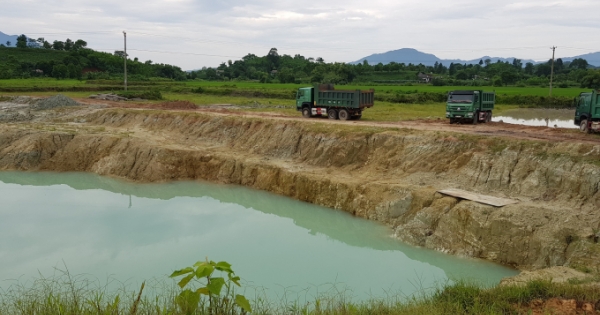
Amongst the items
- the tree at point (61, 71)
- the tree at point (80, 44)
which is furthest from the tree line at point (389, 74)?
the tree at point (80, 44)

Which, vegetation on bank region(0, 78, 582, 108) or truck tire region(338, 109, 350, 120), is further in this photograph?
vegetation on bank region(0, 78, 582, 108)

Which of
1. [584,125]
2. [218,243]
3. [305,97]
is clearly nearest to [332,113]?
[305,97]

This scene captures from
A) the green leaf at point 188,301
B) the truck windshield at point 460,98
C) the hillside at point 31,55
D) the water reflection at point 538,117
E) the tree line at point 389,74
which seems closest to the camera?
the green leaf at point 188,301

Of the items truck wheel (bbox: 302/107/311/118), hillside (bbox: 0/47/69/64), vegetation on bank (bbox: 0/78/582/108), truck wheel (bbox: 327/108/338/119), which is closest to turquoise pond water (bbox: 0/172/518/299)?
truck wheel (bbox: 327/108/338/119)

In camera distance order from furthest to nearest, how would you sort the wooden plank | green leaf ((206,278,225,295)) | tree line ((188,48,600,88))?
tree line ((188,48,600,88)) → the wooden plank → green leaf ((206,278,225,295))

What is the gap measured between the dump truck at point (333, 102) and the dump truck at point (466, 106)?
5413mm

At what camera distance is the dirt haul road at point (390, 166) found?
13609 mm

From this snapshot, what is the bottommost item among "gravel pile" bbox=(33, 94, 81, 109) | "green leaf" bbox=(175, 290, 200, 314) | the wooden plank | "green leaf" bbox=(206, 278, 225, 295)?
the wooden plank

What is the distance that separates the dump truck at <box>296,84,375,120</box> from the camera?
28.5m

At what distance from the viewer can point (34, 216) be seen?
55.7 ft

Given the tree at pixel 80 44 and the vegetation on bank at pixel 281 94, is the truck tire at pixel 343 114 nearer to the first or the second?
the vegetation on bank at pixel 281 94

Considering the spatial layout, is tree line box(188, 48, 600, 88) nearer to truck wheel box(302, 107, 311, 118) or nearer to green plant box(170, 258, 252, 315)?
truck wheel box(302, 107, 311, 118)

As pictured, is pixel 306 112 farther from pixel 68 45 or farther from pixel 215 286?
pixel 68 45

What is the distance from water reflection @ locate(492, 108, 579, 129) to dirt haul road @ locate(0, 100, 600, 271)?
29.9 feet
